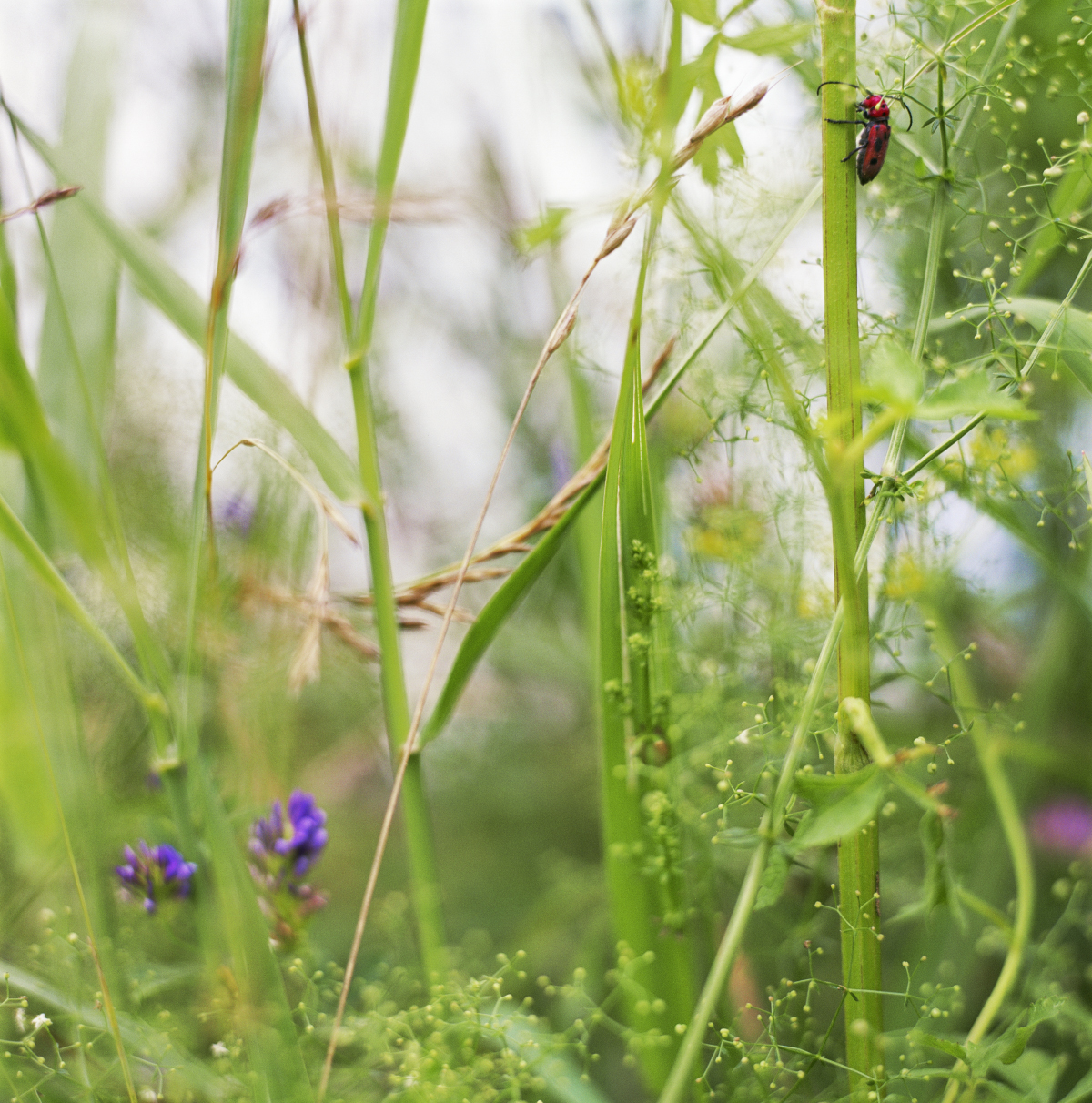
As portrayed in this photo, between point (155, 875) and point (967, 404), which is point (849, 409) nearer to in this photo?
point (967, 404)

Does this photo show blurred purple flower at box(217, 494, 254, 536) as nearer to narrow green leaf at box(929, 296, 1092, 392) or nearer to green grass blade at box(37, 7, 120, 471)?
green grass blade at box(37, 7, 120, 471)

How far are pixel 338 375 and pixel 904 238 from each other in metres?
0.47

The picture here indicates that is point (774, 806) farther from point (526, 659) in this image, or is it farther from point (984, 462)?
point (526, 659)

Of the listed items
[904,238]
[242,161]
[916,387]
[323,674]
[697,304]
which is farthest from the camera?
[323,674]

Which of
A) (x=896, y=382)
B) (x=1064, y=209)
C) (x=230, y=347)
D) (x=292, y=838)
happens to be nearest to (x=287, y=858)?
(x=292, y=838)

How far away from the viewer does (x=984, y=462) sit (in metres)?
0.34

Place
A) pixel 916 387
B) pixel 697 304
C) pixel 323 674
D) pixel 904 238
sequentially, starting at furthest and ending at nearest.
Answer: pixel 323 674, pixel 904 238, pixel 697 304, pixel 916 387

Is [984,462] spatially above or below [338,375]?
below

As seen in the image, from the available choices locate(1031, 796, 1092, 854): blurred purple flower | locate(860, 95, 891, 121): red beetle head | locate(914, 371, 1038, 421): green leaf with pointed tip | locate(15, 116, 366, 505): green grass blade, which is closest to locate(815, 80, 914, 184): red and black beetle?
locate(860, 95, 891, 121): red beetle head

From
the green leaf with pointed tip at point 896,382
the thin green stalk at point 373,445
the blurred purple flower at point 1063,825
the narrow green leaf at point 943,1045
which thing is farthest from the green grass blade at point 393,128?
the blurred purple flower at point 1063,825

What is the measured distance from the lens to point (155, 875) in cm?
42

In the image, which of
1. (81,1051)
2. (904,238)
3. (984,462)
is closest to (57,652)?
(81,1051)

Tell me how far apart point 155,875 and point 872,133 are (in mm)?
491

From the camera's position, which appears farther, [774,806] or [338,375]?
[338,375]
